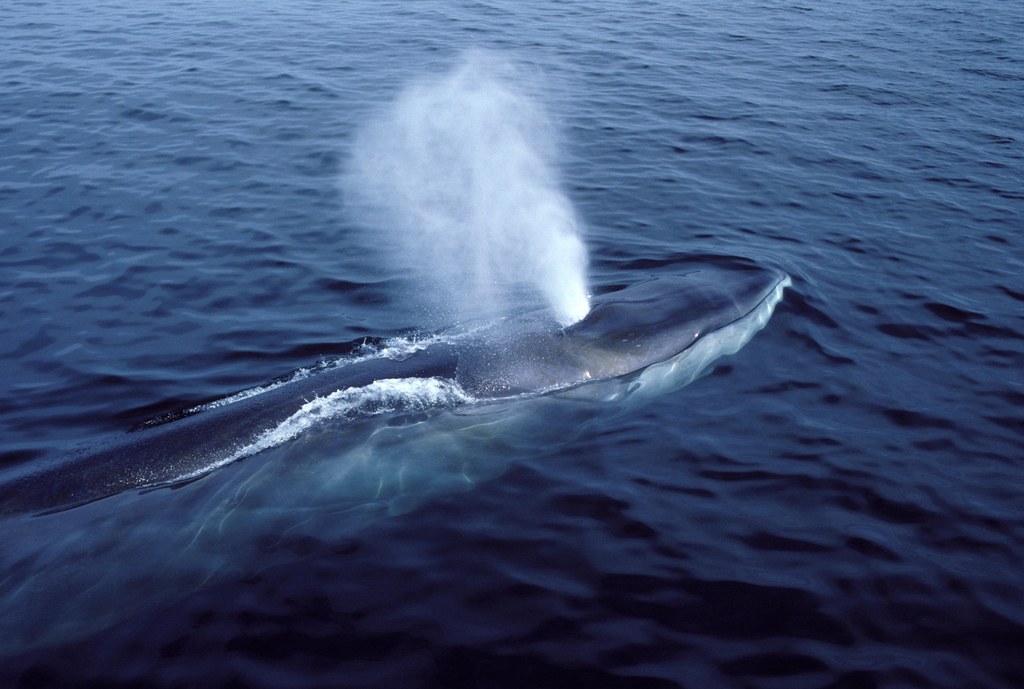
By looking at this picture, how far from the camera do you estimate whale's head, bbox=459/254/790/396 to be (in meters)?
13.0

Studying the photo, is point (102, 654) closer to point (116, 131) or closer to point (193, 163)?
point (193, 163)

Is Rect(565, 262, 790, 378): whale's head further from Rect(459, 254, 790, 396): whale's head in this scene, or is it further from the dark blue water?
the dark blue water

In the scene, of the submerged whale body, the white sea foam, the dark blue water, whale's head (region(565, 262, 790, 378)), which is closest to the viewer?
the dark blue water

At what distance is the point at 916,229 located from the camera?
20312mm

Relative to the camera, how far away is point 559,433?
12.5 meters

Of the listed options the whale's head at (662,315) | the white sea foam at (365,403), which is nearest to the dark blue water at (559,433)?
the white sea foam at (365,403)

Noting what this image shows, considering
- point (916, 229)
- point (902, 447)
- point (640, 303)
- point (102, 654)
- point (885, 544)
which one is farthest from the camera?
point (916, 229)

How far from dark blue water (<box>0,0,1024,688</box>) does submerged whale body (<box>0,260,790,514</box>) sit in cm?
35

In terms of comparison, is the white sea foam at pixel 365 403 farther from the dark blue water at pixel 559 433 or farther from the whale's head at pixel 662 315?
the whale's head at pixel 662 315

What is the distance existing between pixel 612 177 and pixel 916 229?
735 cm

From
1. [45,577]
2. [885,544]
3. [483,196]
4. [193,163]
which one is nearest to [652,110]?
[483,196]

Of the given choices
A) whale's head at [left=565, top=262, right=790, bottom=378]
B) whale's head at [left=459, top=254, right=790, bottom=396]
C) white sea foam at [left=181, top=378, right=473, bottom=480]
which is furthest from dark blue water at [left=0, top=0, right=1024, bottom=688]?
whale's head at [left=565, top=262, right=790, bottom=378]

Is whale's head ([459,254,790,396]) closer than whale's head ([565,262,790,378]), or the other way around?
whale's head ([459,254,790,396])

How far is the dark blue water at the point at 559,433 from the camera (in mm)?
9258
